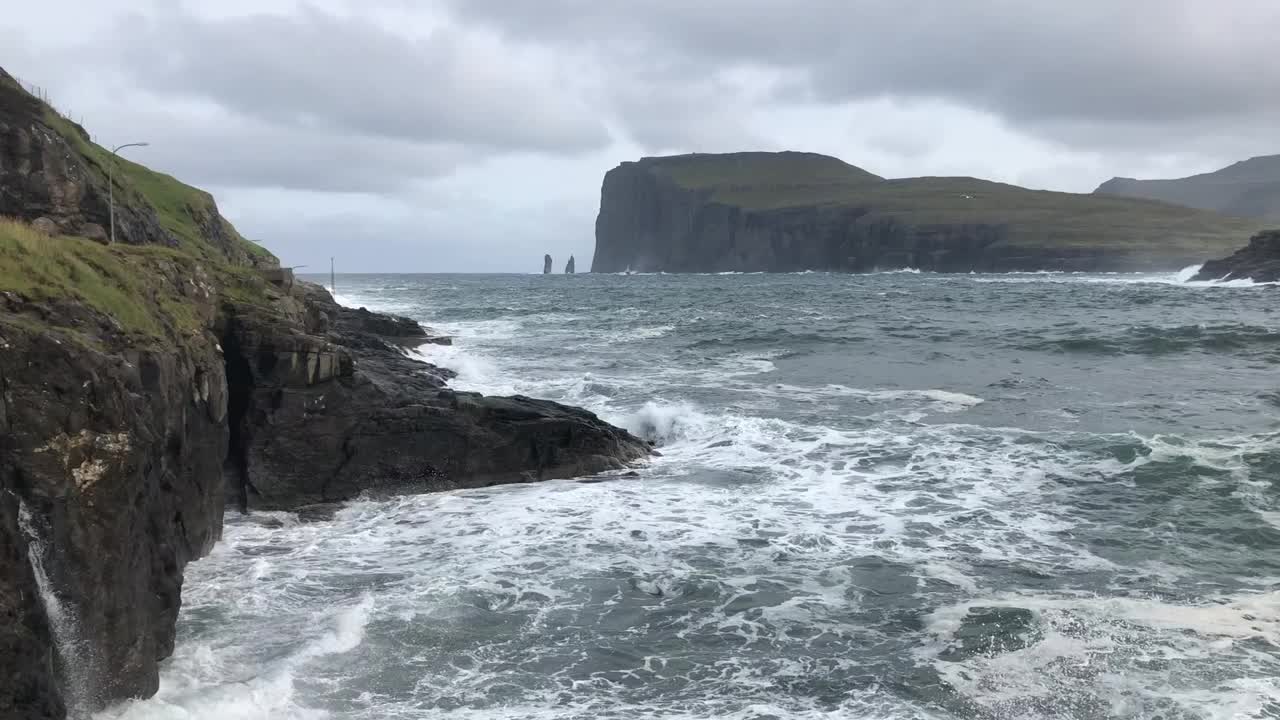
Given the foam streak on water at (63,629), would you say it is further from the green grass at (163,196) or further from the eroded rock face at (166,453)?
the green grass at (163,196)

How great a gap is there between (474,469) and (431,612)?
685cm

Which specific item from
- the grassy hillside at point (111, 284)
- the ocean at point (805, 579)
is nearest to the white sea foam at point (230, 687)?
the ocean at point (805, 579)

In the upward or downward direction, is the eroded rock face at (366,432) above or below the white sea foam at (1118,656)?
above

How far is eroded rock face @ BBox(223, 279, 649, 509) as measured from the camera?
16.7 m

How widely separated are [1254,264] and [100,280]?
343ft

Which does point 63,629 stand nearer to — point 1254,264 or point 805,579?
point 805,579

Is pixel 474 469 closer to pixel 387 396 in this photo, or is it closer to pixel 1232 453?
pixel 387 396

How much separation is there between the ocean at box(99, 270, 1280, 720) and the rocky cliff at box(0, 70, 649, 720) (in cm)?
84

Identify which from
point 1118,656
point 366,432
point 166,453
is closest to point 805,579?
point 1118,656

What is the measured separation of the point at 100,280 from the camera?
11.3 m

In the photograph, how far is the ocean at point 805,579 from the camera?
9992mm

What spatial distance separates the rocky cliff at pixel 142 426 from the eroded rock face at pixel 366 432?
0.04 m

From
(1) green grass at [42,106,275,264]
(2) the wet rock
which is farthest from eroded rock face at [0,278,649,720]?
(2) the wet rock

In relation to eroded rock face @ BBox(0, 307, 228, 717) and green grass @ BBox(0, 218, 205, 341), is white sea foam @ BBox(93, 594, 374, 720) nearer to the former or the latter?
eroded rock face @ BBox(0, 307, 228, 717)
